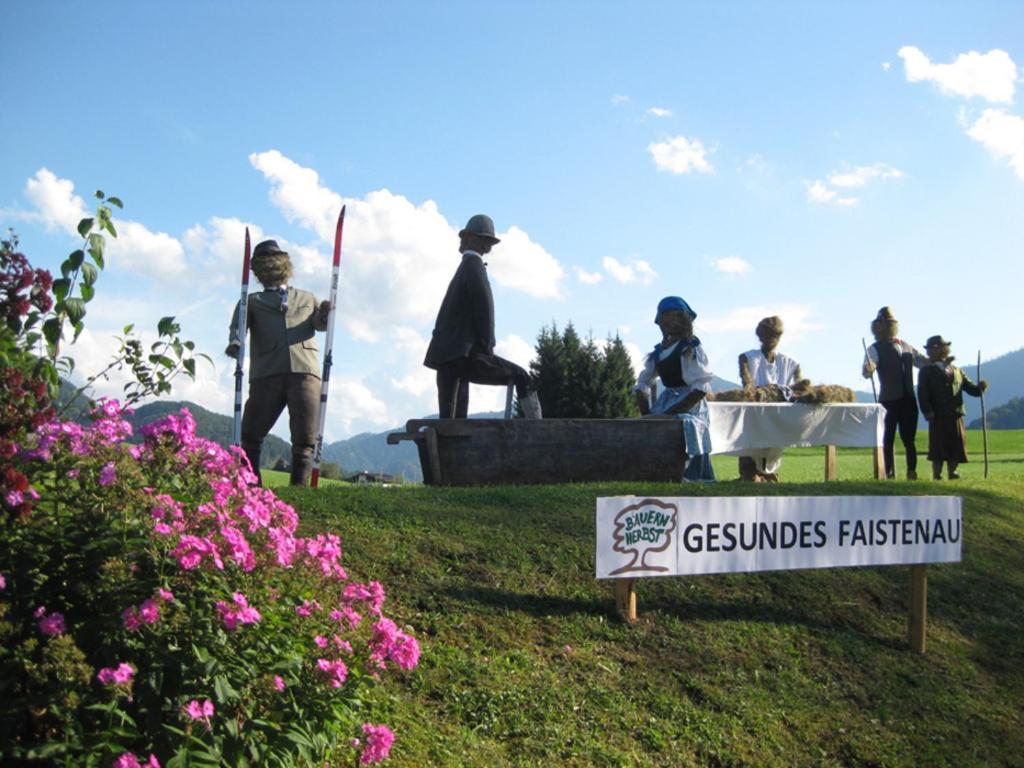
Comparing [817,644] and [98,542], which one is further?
[817,644]

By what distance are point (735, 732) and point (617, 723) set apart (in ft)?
2.13

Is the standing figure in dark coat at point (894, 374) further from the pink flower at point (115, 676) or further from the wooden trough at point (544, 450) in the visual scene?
the pink flower at point (115, 676)

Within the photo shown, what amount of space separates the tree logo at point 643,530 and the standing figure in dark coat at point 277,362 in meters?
3.53

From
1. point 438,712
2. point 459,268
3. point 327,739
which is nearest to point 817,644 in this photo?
point 438,712

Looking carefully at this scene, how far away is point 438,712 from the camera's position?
4.67 metres

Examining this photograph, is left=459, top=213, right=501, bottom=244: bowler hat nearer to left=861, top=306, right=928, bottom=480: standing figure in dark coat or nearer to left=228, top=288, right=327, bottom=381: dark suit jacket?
left=228, top=288, right=327, bottom=381: dark suit jacket

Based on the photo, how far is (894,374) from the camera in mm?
12734

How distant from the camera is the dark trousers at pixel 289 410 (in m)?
8.41

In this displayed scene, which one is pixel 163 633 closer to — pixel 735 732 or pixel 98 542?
pixel 98 542

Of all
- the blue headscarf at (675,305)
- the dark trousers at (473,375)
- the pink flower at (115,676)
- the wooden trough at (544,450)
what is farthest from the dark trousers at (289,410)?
the pink flower at (115,676)

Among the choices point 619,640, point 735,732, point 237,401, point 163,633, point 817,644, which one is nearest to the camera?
point 163,633

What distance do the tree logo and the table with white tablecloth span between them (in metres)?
4.13

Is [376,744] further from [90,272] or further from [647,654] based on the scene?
[647,654]

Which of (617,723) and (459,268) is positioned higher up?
(459,268)
